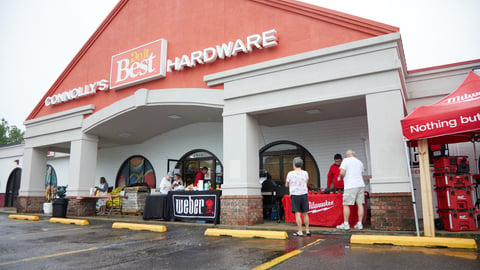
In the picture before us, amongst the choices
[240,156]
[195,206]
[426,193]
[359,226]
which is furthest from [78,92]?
[426,193]

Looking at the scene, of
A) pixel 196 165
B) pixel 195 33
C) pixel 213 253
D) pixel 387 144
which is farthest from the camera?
pixel 196 165

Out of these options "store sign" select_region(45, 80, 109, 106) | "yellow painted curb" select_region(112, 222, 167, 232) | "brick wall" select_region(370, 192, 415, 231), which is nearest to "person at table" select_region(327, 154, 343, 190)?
"brick wall" select_region(370, 192, 415, 231)

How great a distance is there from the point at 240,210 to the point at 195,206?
174 cm

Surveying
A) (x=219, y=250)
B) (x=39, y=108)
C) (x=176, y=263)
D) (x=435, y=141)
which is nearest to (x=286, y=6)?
(x=435, y=141)

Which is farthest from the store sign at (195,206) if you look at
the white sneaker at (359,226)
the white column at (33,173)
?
the white column at (33,173)

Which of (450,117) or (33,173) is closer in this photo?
(450,117)

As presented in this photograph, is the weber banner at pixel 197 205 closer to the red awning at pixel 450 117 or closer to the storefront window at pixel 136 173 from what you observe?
the red awning at pixel 450 117

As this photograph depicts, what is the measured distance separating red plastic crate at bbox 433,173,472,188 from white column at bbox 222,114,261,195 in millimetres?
4547

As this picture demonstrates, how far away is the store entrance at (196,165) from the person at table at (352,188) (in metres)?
7.30

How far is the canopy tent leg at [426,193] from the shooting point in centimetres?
667

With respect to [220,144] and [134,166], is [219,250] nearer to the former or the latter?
[220,144]

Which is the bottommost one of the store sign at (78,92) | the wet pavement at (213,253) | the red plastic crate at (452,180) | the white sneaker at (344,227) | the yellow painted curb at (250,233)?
the wet pavement at (213,253)

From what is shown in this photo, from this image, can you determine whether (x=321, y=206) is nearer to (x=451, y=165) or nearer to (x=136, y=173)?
(x=451, y=165)

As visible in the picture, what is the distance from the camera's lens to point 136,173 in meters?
17.5
